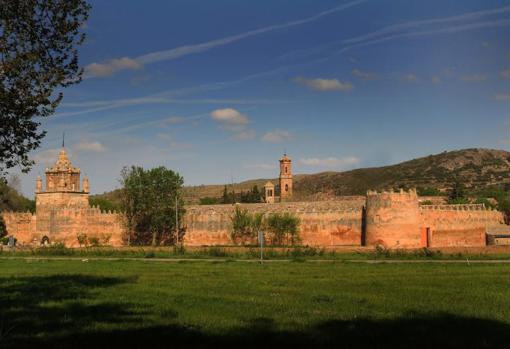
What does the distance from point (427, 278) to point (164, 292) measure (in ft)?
28.3

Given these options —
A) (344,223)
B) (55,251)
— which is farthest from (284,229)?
(55,251)

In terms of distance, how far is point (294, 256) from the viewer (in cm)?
3678

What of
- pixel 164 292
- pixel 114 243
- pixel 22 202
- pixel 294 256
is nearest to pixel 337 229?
pixel 294 256

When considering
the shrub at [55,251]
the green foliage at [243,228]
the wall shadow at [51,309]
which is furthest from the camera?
the green foliage at [243,228]

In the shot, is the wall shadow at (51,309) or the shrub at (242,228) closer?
the wall shadow at (51,309)

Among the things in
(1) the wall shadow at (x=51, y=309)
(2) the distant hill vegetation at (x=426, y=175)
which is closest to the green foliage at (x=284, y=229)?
(1) the wall shadow at (x=51, y=309)

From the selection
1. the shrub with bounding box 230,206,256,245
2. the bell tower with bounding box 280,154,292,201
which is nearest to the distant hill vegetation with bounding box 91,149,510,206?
the bell tower with bounding box 280,154,292,201

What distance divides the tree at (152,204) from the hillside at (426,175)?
53905 mm

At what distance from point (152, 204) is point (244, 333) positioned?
4983cm

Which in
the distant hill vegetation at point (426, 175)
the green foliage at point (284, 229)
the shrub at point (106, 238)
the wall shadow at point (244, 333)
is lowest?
the wall shadow at point (244, 333)

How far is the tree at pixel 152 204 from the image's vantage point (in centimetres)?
5906

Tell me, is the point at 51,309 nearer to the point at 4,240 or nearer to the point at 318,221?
the point at 318,221

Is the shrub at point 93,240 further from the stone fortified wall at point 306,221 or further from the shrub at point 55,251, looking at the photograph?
the shrub at point 55,251

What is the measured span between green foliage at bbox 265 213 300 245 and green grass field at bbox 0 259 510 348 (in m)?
31.4
